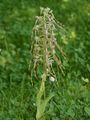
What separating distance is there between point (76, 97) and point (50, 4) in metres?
2.15

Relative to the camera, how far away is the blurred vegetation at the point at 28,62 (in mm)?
4469

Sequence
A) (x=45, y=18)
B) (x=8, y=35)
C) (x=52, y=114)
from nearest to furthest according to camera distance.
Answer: (x=45, y=18) → (x=52, y=114) → (x=8, y=35)

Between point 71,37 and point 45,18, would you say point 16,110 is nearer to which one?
point 45,18

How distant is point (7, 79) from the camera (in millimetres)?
4902

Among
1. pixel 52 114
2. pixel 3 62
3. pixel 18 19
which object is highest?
pixel 18 19

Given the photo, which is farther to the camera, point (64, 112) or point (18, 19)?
point (18, 19)

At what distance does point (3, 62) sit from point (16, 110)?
0.91 meters

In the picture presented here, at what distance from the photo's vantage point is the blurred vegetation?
4469 mm

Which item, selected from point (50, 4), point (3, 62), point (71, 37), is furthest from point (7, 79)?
point (50, 4)

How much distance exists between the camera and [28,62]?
5133 mm

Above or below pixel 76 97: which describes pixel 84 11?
above

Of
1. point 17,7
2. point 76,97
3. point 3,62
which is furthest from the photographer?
point 17,7

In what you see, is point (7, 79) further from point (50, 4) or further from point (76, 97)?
point (50, 4)

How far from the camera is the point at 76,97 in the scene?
4.67 m
